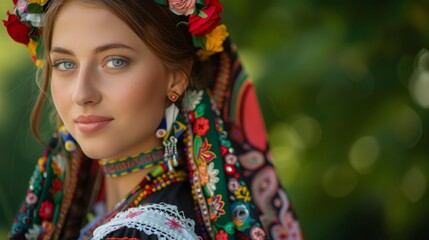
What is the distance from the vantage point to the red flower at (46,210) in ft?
7.65

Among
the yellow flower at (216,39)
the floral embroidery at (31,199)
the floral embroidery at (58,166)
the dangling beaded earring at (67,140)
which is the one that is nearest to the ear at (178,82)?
the yellow flower at (216,39)

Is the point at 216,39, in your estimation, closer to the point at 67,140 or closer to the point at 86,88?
the point at 86,88

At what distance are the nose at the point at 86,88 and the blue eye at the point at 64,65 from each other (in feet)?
0.25

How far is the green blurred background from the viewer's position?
106 inches

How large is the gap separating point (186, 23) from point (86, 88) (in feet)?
1.15

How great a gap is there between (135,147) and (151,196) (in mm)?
160

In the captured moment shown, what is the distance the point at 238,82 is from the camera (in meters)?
2.28

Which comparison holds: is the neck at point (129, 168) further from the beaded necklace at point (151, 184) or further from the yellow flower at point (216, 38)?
the yellow flower at point (216, 38)

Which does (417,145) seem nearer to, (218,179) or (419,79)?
(419,79)

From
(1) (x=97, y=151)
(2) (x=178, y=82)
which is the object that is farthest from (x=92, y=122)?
(2) (x=178, y=82)

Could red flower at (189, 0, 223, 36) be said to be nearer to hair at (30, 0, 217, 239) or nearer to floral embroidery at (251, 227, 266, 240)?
hair at (30, 0, 217, 239)

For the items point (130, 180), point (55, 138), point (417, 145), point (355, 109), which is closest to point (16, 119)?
point (55, 138)

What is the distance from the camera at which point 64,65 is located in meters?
2.02

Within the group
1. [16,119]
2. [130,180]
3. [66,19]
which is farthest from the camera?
[16,119]
